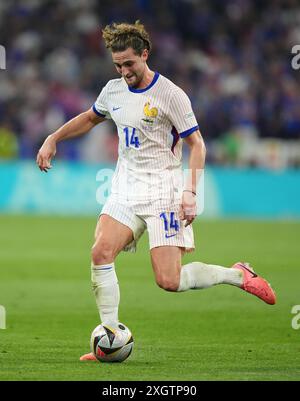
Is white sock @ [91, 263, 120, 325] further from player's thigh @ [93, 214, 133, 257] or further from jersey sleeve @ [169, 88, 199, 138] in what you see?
jersey sleeve @ [169, 88, 199, 138]

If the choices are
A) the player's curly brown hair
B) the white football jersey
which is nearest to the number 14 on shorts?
the white football jersey

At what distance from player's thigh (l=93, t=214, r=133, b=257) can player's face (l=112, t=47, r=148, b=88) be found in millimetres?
1062

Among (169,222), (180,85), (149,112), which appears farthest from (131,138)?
(180,85)

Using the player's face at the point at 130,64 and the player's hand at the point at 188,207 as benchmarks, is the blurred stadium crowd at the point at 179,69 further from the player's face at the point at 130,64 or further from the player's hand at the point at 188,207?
the player's hand at the point at 188,207

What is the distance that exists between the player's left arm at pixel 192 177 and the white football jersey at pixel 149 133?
8cm

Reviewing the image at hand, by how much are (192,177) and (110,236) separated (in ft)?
2.46

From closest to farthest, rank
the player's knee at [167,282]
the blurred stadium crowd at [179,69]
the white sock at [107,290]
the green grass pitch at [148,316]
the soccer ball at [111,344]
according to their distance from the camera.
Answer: the green grass pitch at [148,316]
the soccer ball at [111,344]
the white sock at [107,290]
the player's knee at [167,282]
the blurred stadium crowd at [179,69]

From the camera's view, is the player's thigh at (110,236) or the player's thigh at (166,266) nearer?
the player's thigh at (110,236)

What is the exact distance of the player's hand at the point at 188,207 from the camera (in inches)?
296

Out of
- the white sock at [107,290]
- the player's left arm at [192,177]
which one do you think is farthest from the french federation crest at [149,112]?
the white sock at [107,290]

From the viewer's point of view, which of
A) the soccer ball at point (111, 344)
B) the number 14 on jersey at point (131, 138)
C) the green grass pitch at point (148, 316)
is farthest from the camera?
the number 14 on jersey at point (131, 138)

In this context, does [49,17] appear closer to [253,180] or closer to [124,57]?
[253,180]

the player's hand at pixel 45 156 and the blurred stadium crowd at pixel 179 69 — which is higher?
the blurred stadium crowd at pixel 179 69

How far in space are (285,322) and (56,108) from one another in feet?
53.3
